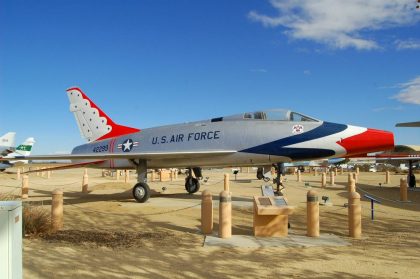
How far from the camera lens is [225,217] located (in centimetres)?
756

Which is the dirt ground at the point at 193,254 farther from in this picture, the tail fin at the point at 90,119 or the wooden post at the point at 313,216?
the tail fin at the point at 90,119

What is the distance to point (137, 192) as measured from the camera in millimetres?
13773

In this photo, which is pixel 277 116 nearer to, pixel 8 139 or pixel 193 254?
pixel 193 254

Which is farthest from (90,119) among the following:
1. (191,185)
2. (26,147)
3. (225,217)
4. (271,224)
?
(26,147)

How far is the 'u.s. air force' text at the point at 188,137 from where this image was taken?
1302 centimetres

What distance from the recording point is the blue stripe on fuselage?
1097 cm

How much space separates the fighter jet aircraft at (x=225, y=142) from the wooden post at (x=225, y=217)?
14.3ft

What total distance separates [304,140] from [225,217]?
4621 millimetres

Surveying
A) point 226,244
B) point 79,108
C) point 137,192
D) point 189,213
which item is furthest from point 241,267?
point 79,108

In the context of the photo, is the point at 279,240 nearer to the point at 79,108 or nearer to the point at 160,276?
the point at 160,276

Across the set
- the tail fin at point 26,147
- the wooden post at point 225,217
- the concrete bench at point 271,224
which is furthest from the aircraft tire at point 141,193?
the tail fin at point 26,147

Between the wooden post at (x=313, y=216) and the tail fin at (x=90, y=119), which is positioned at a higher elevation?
the tail fin at (x=90, y=119)

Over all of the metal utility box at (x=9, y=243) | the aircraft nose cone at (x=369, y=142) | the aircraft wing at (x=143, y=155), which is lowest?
the metal utility box at (x=9, y=243)

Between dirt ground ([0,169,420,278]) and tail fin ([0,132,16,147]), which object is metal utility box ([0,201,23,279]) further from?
tail fin ([0,132,16,147])
